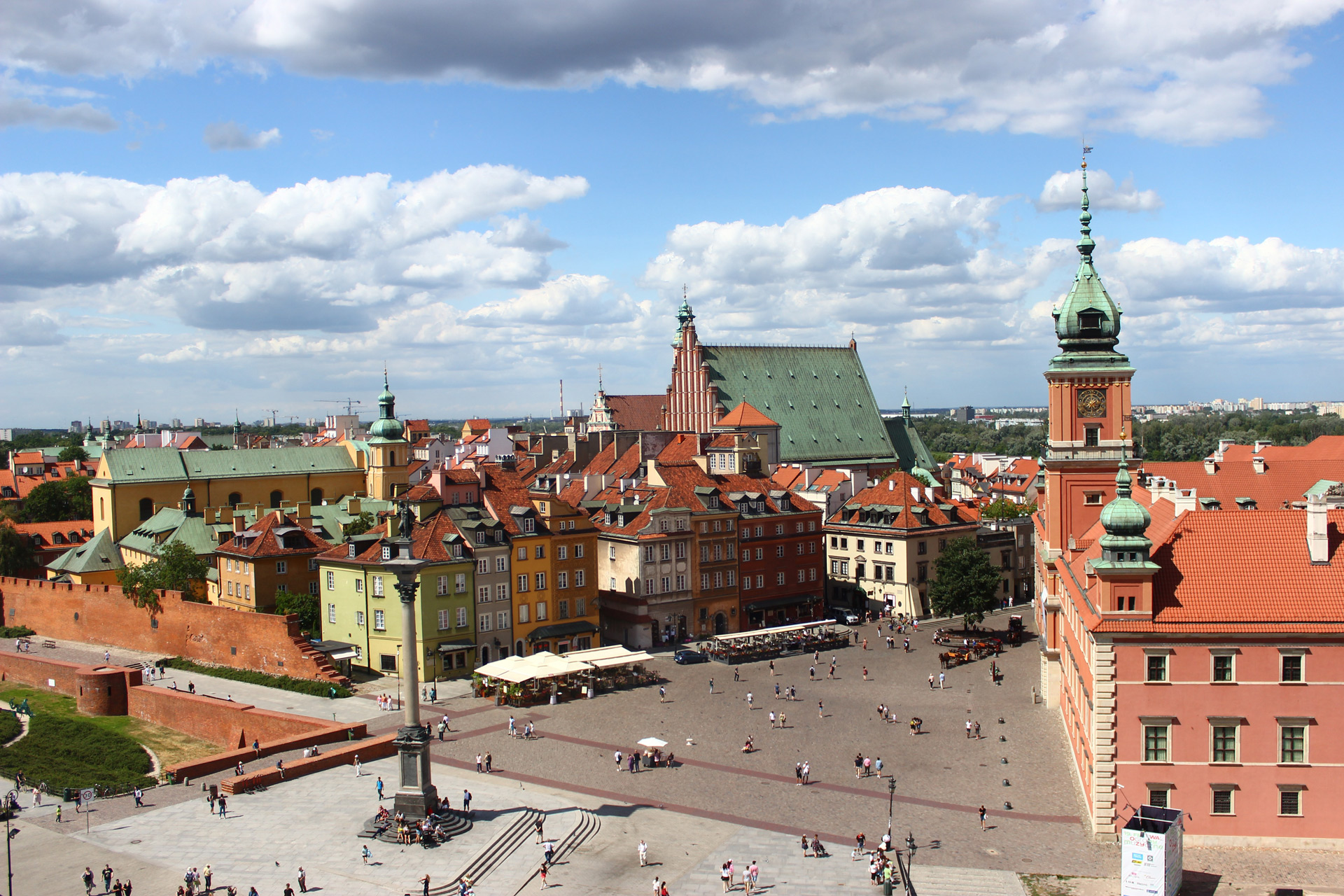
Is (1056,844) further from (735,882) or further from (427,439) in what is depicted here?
(427,439)

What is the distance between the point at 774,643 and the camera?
7181 cm

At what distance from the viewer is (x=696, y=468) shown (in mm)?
83312

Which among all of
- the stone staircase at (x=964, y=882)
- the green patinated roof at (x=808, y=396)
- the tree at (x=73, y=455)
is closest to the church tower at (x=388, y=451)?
the green patinated roof at (x=808, y=396)

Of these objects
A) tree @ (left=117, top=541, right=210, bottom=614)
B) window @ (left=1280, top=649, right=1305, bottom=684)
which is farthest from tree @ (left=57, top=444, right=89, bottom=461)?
window @ (left=1280, top=649, right=1305, bottom=684)

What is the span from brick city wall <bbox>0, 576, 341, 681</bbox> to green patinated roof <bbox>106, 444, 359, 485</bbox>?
1418 centimetres

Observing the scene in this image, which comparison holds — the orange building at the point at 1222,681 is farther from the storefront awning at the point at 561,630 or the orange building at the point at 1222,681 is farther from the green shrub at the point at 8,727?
the green shrub at the point at 8,727

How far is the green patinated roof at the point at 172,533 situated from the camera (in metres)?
82.4

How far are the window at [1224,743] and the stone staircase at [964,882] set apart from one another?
816 centimetres

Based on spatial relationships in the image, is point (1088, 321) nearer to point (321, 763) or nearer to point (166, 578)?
point (321, 763)

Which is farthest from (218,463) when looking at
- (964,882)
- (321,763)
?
(964,882)

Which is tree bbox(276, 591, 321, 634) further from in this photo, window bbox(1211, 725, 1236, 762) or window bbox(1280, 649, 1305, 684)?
window bbox(1280, 649, 1305, 684)

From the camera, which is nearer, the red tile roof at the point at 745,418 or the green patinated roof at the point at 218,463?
the green patinated roof at the point at 218,463

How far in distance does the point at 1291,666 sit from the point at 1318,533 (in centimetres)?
475

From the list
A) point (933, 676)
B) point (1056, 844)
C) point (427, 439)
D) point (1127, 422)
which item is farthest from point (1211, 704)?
point (427, 439)
